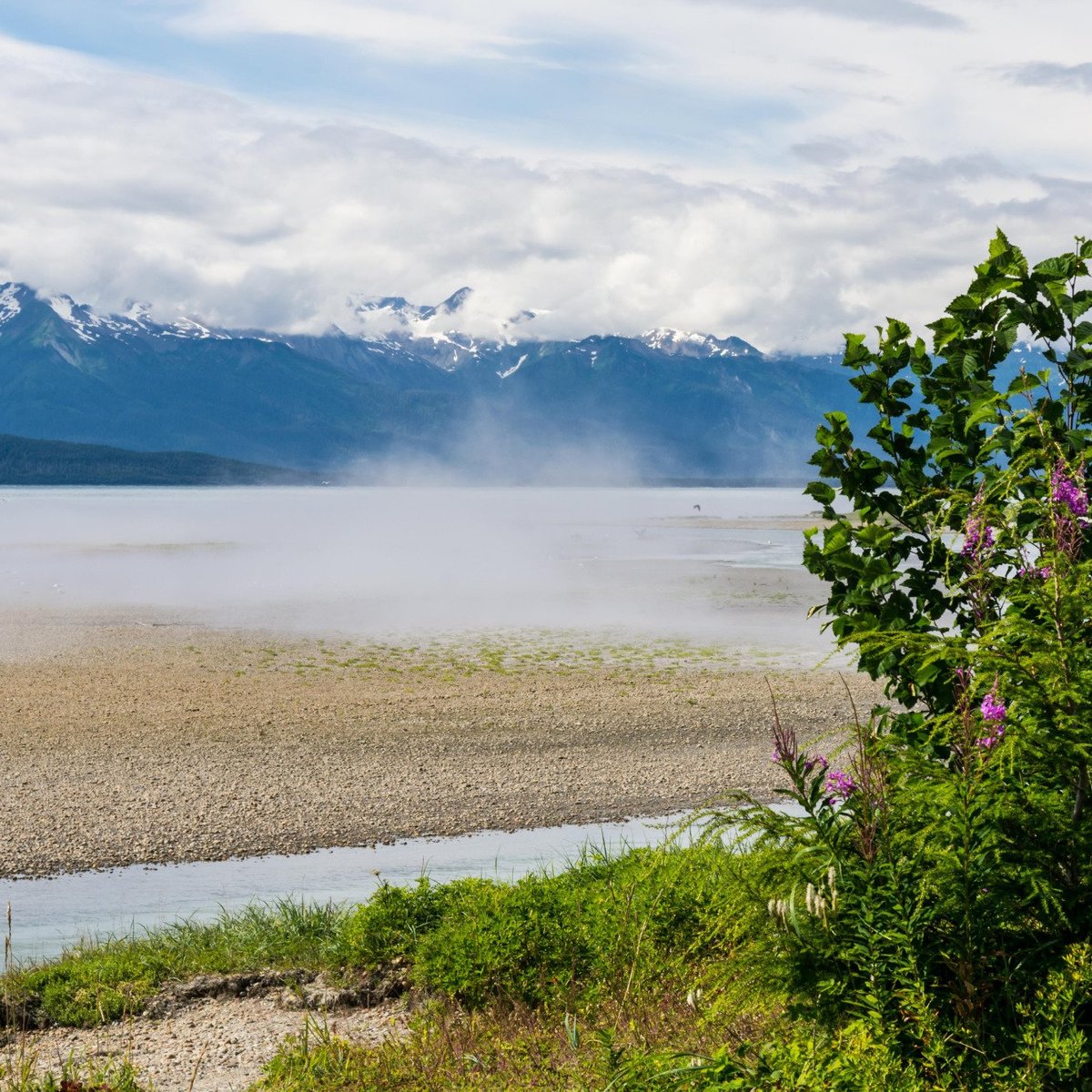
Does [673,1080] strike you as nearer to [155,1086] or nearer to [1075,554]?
[1075,554]

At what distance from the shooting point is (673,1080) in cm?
426

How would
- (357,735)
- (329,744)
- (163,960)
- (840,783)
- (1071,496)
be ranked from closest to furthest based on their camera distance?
(1071,496) → (840,783) → (163,960) → (329,744) → (357,735)

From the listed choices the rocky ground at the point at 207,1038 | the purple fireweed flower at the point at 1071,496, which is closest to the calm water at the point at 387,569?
the rocky ground at the point at 207,1038

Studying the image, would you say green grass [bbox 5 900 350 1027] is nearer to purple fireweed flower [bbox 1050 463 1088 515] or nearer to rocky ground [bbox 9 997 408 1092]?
rocky ground [bbox 9 997 408 1092]

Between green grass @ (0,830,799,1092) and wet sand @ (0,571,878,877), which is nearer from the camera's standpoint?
green grass @ (0,830,799,1092)

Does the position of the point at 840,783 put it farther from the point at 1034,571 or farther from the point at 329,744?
the point at 329,744

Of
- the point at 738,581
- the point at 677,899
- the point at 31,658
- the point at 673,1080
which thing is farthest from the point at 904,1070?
the point at 738,581

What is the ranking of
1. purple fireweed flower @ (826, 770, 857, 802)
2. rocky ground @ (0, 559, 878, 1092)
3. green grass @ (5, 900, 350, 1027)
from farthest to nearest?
rocky ground @ (0, 559, 878, 1092) → green grass @ (5, 900, 350, 1027) → purple fireweed flower @ (826, 770, 857, 802)

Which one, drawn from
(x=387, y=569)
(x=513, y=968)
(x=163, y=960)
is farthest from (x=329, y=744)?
(x=387, y=569)

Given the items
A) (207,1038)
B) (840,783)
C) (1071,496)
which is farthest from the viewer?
(207,1038)

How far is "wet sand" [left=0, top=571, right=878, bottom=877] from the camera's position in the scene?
633 inches

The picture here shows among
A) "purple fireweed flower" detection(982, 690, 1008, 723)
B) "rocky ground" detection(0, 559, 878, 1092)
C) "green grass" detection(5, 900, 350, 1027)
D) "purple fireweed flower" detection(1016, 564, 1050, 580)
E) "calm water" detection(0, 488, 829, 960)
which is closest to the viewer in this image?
"purple fireweed flower" detection(982, 690, 1008, 723)

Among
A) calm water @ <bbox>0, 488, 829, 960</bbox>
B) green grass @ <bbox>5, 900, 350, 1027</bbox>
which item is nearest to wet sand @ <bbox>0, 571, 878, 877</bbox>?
calm water @ <bbox>0, 488, 829, 960</bbox>

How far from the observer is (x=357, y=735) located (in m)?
21.0
